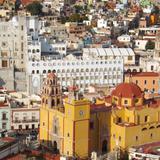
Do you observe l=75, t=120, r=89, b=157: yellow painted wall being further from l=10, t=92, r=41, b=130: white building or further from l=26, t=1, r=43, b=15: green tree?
l=26, t=1, r=43, b=15: green tree

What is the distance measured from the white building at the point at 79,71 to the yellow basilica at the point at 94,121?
10.5 metres

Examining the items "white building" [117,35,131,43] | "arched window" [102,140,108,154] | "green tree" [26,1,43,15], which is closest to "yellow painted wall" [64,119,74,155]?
"arched window" [102,140,108,154]

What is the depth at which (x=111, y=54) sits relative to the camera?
45781 millimetres

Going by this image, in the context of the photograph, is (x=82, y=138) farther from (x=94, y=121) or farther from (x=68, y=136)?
(x=94, y=121)

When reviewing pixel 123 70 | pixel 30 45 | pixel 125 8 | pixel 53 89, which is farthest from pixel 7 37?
pixel 125 8

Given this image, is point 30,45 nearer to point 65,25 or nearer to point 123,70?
point 123,70

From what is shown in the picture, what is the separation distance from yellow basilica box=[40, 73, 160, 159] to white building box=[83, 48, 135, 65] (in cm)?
1432

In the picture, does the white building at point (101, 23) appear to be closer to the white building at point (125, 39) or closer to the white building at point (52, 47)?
the white building at point (125, 39)

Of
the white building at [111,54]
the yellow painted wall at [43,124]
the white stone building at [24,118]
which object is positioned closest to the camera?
the yellow painted wall at [43,124]

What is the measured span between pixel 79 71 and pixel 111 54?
4991 millimetres

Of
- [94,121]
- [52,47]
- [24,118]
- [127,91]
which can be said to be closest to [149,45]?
[52,47]

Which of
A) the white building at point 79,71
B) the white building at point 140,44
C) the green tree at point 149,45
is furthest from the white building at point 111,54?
the white building at point 140,44

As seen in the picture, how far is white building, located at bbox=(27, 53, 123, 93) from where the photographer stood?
134 ft

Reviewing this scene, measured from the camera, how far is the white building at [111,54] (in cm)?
4535
